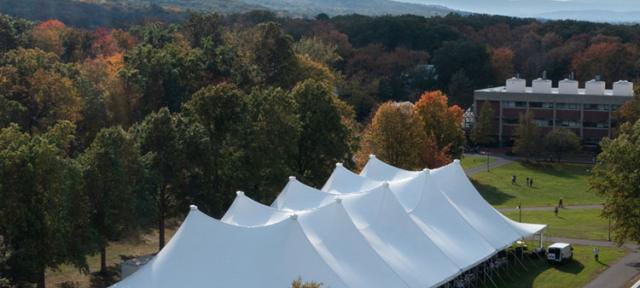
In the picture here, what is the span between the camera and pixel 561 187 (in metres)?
58.5

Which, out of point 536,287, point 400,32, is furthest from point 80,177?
point 400,32

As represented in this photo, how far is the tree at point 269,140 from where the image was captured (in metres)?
40.4

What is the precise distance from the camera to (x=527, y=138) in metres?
67.7

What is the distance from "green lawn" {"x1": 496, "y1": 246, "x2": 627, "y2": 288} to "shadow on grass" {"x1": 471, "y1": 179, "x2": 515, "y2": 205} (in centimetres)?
1547

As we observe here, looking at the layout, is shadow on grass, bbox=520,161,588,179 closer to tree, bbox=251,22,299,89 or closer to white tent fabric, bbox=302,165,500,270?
tree, bbox=251,22,299,89

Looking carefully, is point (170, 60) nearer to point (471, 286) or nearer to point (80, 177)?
point (80, 177)

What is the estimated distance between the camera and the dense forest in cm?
2891

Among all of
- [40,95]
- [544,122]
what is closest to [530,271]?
[40,95]

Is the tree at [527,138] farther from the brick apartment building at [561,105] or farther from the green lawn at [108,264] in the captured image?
the green lawn at [108,264]

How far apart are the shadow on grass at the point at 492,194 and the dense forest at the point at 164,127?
10.7 feet

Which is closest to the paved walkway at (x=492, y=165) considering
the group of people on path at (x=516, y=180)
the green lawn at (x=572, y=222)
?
the group of people on path at (x=516, y=180)

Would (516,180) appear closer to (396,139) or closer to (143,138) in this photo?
(396,139)

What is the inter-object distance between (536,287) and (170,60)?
27.7 metres

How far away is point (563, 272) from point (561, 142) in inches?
1354
